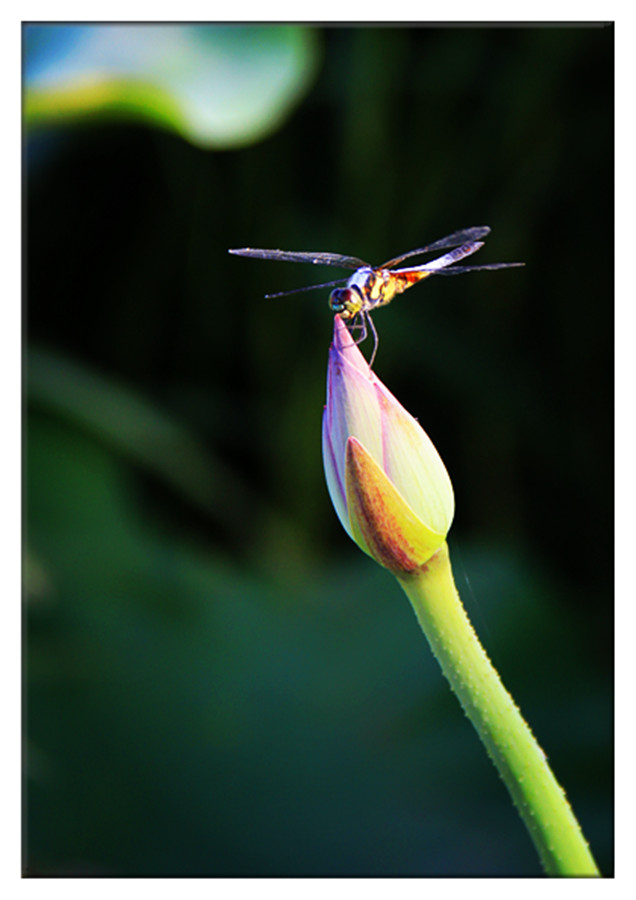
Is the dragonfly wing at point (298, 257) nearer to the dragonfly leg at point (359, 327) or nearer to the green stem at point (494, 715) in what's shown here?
the dragonfly leg at point (359, 327)

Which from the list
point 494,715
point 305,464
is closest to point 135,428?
point 305,464

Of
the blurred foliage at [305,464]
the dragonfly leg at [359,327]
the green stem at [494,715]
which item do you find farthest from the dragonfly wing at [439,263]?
the blurred foliage at [305,464]

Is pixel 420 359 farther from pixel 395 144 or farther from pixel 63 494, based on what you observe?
pixel 63 494

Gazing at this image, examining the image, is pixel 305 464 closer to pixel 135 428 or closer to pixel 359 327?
pixel 135 428
